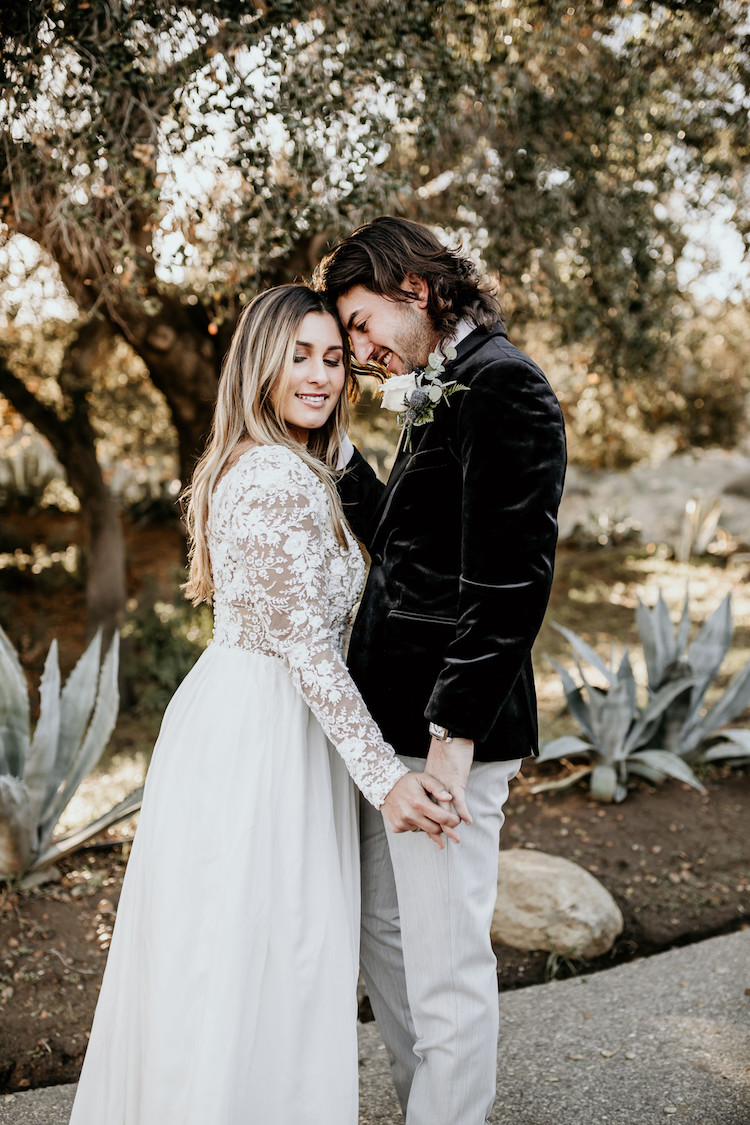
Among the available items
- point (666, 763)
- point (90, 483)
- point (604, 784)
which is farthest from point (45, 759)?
point (90, 483)

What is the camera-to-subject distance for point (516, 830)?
4.41 m

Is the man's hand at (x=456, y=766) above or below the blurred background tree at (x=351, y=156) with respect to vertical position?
below

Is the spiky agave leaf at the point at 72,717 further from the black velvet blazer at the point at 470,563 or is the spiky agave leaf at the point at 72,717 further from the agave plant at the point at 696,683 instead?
the agave plant at the point at 696,683

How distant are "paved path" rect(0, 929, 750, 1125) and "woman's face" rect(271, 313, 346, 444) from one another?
74.3 inches

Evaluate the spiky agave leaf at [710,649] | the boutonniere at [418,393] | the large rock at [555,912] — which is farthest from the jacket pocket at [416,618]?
the spiky agave leaf at [710,649]

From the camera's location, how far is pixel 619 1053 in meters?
2.89

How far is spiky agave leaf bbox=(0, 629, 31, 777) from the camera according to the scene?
3834 millimetres

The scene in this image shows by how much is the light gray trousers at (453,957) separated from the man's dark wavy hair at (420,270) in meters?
1.14

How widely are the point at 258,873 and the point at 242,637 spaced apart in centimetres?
59

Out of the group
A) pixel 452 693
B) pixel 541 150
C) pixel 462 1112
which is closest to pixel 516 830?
pixel 462 1112

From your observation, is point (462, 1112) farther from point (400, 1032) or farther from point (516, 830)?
point (516, 830)

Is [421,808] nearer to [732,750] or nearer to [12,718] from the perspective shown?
[12,718]

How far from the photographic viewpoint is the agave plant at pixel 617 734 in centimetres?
461

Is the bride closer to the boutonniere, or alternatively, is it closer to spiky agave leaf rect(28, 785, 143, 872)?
the boutonniere
